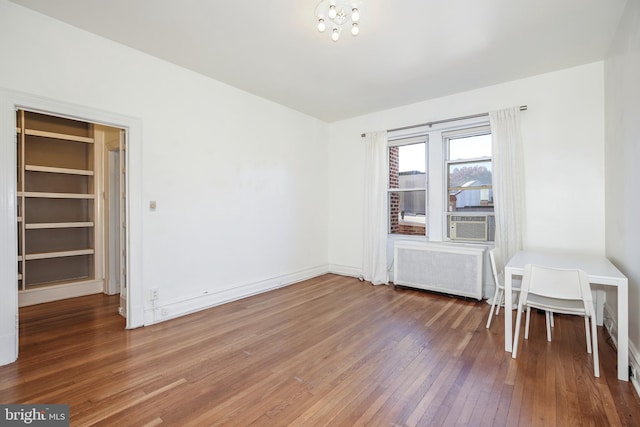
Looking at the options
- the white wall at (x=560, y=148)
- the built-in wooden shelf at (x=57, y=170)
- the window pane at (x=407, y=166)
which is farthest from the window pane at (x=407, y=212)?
the built-in wooden shelf at (x=57, y=170)

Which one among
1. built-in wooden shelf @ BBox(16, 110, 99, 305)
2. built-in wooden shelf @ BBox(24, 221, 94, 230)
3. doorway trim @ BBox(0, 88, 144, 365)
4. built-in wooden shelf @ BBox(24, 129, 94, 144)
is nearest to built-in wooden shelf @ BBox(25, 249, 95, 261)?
built-in wooden shelf @ BBox(16, 110, 99, 305)

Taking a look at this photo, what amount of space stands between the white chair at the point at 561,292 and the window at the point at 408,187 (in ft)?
7.66

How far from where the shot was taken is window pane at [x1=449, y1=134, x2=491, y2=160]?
4.13m

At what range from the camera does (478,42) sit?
2.90m

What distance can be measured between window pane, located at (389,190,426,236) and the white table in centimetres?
158

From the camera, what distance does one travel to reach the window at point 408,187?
478 centimetres

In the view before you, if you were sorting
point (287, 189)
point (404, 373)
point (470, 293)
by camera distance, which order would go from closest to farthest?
point (404, 373) < point (470, 293) < point (287, 189)

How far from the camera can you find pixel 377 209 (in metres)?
4.92

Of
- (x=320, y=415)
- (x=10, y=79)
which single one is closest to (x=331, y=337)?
(x=320, y=415)

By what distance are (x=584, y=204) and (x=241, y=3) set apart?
4122 mm

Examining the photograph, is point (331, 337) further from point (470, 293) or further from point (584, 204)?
point (584, 204)

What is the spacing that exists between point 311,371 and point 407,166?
3704 mm

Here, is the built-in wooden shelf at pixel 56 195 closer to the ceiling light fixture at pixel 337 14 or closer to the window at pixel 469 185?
the ceiling light fixture at pixel 337 14

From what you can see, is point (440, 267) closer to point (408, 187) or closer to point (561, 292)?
point (408, 187)
